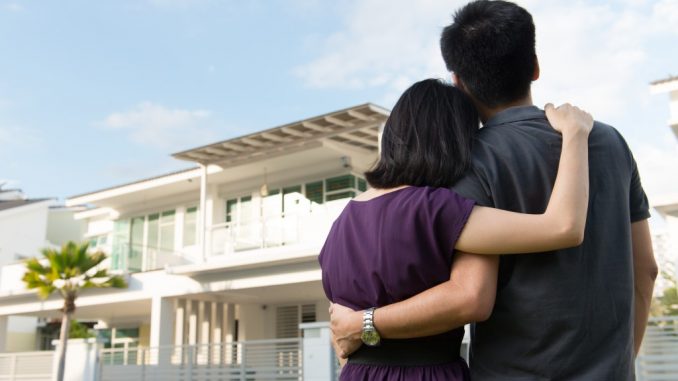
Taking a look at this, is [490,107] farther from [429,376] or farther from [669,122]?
[669,122]

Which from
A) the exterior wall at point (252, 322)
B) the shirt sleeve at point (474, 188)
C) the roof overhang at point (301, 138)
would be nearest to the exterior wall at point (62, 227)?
the exterior wall at point (252, 322)

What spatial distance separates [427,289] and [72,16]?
21.0 metres

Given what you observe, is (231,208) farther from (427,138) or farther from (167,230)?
(427,138)

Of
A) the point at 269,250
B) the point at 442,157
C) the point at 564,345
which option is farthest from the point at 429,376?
the point at 269,250

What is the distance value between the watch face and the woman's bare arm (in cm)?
29

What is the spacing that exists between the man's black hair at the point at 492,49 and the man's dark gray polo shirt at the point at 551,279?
110mm

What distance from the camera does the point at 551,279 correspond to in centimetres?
148

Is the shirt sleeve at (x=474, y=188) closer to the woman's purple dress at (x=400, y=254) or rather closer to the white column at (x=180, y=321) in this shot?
the woman's purple dress at (x=400, y=254)

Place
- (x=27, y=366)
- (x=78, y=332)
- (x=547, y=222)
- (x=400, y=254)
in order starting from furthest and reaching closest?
(x=78, y=332), (x=27, y=366), (x=400, y=254), (x=547, y=222)

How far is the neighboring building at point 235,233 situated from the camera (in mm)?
15500

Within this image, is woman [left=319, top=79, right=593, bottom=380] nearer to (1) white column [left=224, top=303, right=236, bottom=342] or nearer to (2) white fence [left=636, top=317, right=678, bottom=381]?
(2) white fence [left=636, top=317, right=678, bottom=381]

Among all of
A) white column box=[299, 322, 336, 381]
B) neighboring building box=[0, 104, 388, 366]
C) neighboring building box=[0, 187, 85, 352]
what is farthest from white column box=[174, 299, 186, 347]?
neighboring building box=[0, 187, 85, 352]

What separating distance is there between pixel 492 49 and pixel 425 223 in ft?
1.57

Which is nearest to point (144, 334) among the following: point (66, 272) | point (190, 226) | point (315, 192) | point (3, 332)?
point (3, 332)
